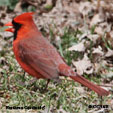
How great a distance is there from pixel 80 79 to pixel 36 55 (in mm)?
621

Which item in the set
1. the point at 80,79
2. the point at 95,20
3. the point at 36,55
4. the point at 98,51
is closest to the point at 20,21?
the point at 36,55

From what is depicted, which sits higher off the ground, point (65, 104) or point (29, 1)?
point (29, 1)

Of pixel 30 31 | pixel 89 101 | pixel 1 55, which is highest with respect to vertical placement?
pixel 30 31

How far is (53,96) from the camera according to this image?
15.6ft

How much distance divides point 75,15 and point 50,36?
103 cm

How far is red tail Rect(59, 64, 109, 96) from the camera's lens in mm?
4367

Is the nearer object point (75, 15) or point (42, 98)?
point (42, 98)

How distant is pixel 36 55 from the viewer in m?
4.71

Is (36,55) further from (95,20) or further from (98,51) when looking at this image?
(95,20)

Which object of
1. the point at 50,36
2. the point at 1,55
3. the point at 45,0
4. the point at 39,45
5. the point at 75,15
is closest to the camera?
the point at 39,45

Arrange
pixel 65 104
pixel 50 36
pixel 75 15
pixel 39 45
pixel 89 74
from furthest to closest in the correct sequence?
pixel 75 15, pixel 50 36, pixel 89 74, pixel 39 45, pixel 65 104

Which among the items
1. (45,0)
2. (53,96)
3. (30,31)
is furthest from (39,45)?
(45,0)

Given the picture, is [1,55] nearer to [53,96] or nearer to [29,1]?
[53,96]

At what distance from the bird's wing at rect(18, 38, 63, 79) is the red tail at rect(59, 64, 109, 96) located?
3.2 inches
